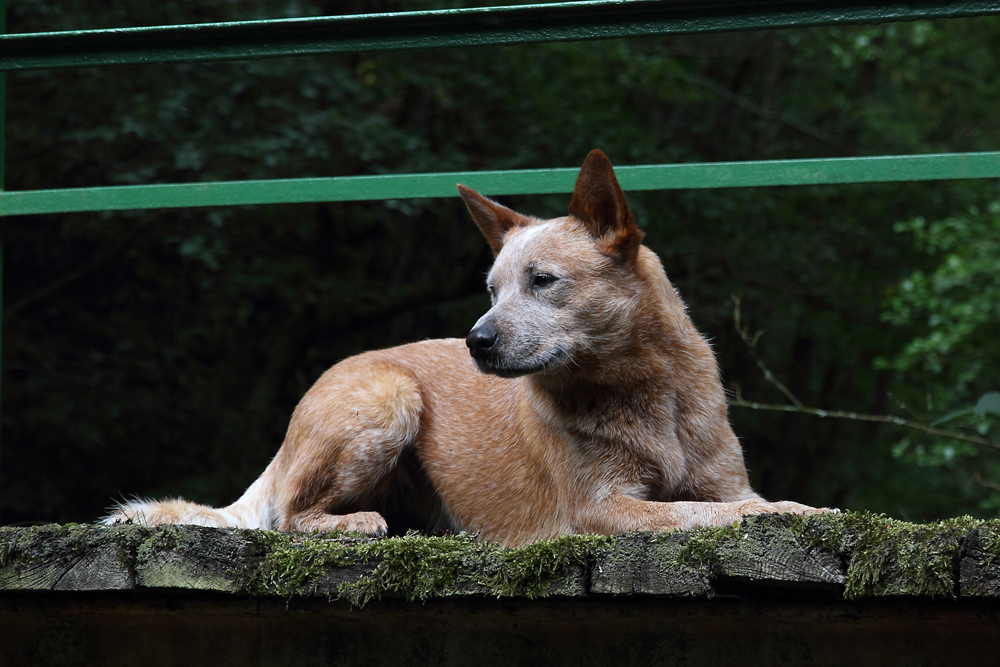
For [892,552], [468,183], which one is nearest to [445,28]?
[468,183]

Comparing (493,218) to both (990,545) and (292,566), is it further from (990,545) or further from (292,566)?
(990,545)

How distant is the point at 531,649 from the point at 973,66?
13186 millimetres

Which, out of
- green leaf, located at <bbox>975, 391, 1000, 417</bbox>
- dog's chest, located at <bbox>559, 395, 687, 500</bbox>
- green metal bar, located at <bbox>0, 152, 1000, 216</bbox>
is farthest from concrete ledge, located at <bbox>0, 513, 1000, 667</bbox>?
green leaf, located at <bbox>975, 391, 1000, 417</bbox>

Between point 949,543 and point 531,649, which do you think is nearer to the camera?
point 949,543

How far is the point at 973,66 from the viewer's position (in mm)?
12836

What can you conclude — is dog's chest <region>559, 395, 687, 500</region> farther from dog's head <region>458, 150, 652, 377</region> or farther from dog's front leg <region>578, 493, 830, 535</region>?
dog's head <region>458, 150, 652, 377</region>

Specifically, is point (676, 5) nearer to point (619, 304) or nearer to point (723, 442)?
point (619, 304)

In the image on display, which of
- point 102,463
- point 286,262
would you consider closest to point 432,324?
point 286,262

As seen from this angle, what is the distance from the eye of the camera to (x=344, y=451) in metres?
3.29

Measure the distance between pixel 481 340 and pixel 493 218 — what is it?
2.35ft

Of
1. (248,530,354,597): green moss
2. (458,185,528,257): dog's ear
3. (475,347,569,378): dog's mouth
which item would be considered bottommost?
(248,530,354,597): green moss

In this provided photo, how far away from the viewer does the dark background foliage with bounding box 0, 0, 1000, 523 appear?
868 cm

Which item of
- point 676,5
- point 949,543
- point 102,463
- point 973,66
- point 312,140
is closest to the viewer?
point 949,543

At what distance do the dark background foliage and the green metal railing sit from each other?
16.6 feet
